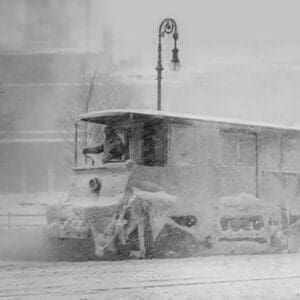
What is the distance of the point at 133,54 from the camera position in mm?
43125

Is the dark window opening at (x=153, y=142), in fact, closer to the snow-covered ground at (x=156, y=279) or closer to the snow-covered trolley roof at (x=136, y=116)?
the snow-covered trolley roof at (x=136, y=116)

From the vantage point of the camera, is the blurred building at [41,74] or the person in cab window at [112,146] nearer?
the person in cab window at [112,146]

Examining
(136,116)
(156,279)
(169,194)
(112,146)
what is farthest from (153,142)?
(156,279)

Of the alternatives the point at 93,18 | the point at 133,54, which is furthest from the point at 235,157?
the point at 93,18

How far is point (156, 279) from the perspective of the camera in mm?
10328

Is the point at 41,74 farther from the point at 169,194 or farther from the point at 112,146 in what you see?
the point at 169,194

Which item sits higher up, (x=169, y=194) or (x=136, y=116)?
(x=136, y=116)

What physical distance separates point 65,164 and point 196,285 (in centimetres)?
3381

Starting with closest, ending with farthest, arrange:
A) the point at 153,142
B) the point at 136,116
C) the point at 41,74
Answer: the point at 136,116 < the point at 153,142 < the point at 41,74

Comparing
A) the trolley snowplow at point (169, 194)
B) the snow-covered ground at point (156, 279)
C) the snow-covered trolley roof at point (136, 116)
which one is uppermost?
the snow-covered trolley roof at point (136, 116)

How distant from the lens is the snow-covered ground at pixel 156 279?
9.02 meters

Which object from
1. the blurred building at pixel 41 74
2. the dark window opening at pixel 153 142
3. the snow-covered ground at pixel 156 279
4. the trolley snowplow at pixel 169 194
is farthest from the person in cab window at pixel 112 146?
the blurred building at pixel 41 74

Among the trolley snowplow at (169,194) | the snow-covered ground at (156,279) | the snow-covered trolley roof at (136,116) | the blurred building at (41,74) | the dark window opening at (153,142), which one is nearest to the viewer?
the snow-covered ground at (156,279)

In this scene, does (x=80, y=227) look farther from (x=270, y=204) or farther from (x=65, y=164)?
(x=65, y=164)
